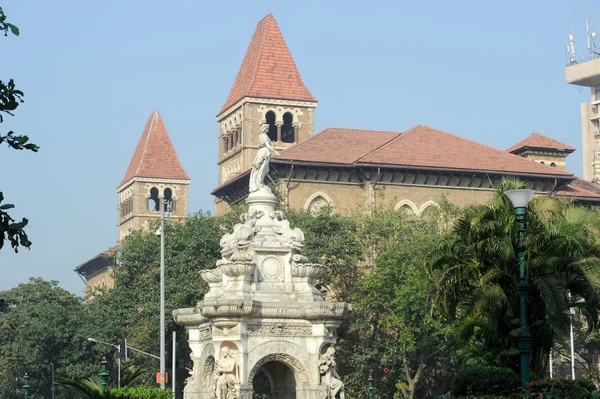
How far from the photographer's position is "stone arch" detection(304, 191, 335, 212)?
8244 centimetres

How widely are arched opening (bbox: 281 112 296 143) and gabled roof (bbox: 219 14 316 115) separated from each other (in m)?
1.46

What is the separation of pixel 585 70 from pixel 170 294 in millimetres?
97382

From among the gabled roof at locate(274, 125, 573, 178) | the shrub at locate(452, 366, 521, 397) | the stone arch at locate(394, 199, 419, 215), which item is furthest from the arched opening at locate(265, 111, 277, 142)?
the shrub at locate(452, 366, 521, 397)

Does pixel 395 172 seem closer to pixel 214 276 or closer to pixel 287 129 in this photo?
pixel 287 129

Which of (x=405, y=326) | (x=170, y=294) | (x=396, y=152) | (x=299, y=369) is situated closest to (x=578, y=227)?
(x=299, y=369)

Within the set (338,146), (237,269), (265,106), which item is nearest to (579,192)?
(338,146)

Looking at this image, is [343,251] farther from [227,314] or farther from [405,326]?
[227,314]

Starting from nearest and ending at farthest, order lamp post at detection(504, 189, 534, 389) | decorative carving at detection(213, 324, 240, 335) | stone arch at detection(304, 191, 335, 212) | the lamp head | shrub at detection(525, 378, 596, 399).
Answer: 1. shrub at detection(525, 378, 596, 399)
2. lamp post at detection(504, 189, 534, 389)
3. the lamp head
4. decorative carving at detection(213, 324, 240, 335)
5. stone arch at detection(304, 191, 335, 212)

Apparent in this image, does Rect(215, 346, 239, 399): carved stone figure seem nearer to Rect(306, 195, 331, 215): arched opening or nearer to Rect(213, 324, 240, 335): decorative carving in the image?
Rect(213, 324, 240, 335): decorative carving

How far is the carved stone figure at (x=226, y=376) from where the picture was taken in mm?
32094

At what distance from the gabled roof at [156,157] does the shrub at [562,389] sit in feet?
383

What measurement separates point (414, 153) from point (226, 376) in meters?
53.9

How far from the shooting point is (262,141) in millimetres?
35688

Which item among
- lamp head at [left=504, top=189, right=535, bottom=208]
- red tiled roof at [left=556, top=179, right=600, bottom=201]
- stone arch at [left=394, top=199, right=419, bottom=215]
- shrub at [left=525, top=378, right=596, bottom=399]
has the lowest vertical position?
shrub at [left=525, top=378, right=596, bottom=399]
